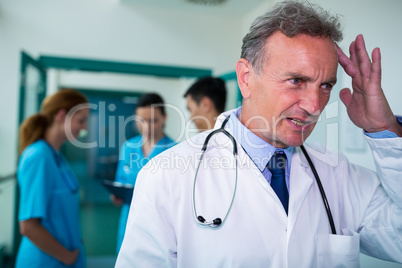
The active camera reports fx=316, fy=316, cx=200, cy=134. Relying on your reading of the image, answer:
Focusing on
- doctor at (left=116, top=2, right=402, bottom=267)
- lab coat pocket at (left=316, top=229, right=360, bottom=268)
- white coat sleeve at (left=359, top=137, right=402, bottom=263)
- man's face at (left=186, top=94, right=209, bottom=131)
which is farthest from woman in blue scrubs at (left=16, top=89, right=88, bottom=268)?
white coat sleeve at (left=359, top=137, right=402, bottom=263)

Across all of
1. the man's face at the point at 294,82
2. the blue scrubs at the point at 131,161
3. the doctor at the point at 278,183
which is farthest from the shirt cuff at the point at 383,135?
the blue scrubs at the point at 131,161

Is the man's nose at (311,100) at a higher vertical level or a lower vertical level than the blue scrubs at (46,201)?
higher

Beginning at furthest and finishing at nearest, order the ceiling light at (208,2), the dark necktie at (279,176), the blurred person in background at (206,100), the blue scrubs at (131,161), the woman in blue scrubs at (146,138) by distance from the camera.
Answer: the ceiling light at (208,2), the woman in blue scrubs at (146,138), the blue scrubs at (131,161), the blurred person in background at (206,100), the dark necktie at (279,176)

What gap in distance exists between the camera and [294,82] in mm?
812

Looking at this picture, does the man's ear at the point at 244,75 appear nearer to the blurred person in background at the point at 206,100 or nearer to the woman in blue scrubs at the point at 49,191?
the blurred person in background at the point at 206,100

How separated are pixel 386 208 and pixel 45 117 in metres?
1.54

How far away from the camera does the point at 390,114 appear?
86 cm

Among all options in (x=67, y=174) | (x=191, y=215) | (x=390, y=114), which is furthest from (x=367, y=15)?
(x=67, y=174)

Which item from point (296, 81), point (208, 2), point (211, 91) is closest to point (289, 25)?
point (296, 81)

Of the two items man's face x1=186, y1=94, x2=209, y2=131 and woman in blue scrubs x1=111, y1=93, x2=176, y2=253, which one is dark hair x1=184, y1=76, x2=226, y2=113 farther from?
woman in blue scrubs x1=111, y1=93, x2=176, y2=253

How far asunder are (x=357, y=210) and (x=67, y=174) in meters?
1.35

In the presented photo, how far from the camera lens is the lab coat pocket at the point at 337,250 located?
32.6 inches

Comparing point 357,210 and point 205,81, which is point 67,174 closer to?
point 205,81

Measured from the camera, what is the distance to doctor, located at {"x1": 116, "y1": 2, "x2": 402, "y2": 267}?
0.78m
